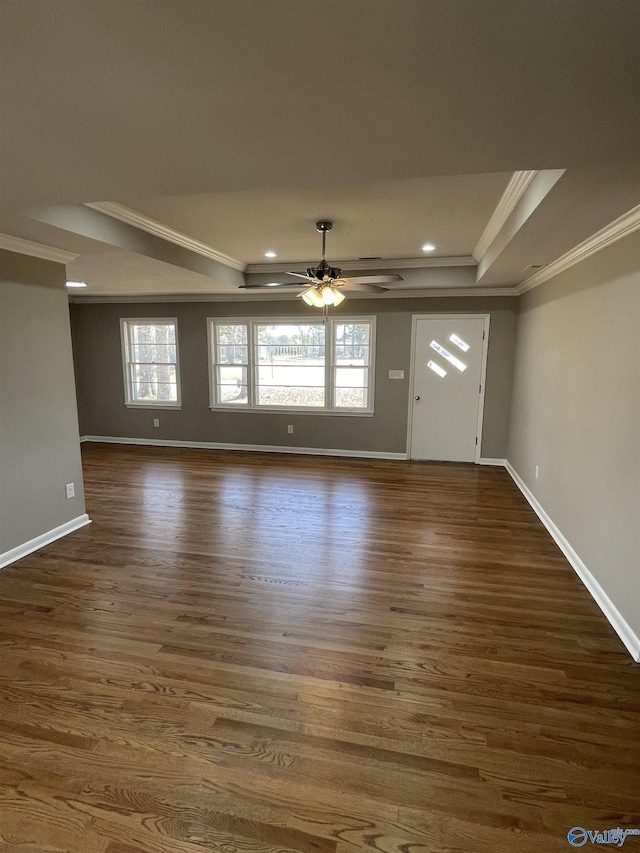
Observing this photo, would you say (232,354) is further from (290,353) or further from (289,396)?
(289,396)

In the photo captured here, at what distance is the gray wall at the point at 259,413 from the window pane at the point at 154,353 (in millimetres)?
209

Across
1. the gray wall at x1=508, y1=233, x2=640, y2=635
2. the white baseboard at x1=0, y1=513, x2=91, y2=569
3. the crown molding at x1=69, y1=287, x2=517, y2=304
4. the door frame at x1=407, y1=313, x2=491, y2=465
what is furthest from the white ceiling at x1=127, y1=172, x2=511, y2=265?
the white baseboard at x1=0, y1=513, x2=91, y2=569

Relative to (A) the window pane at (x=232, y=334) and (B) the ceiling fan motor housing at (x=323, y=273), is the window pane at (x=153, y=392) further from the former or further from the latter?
(B) the ceiling fan motor housing at (x=323, y=273)

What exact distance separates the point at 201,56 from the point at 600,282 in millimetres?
2865

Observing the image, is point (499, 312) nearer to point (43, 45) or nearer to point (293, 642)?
point (293, 642)

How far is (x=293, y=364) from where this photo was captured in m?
6.54

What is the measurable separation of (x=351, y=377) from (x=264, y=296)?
5.58ft

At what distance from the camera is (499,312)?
5.75 metres

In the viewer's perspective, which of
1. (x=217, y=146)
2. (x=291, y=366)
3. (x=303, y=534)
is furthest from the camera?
(x=291, y=366)

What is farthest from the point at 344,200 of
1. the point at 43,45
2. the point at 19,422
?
the point at 19,422

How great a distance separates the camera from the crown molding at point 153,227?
3055 millimetres

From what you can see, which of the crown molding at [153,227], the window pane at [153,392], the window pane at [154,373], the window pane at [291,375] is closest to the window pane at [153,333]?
the window pane at [154,373]

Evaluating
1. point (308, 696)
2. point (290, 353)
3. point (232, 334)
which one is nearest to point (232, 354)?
point (232, 334)

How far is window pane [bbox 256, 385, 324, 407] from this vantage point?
6.55m
